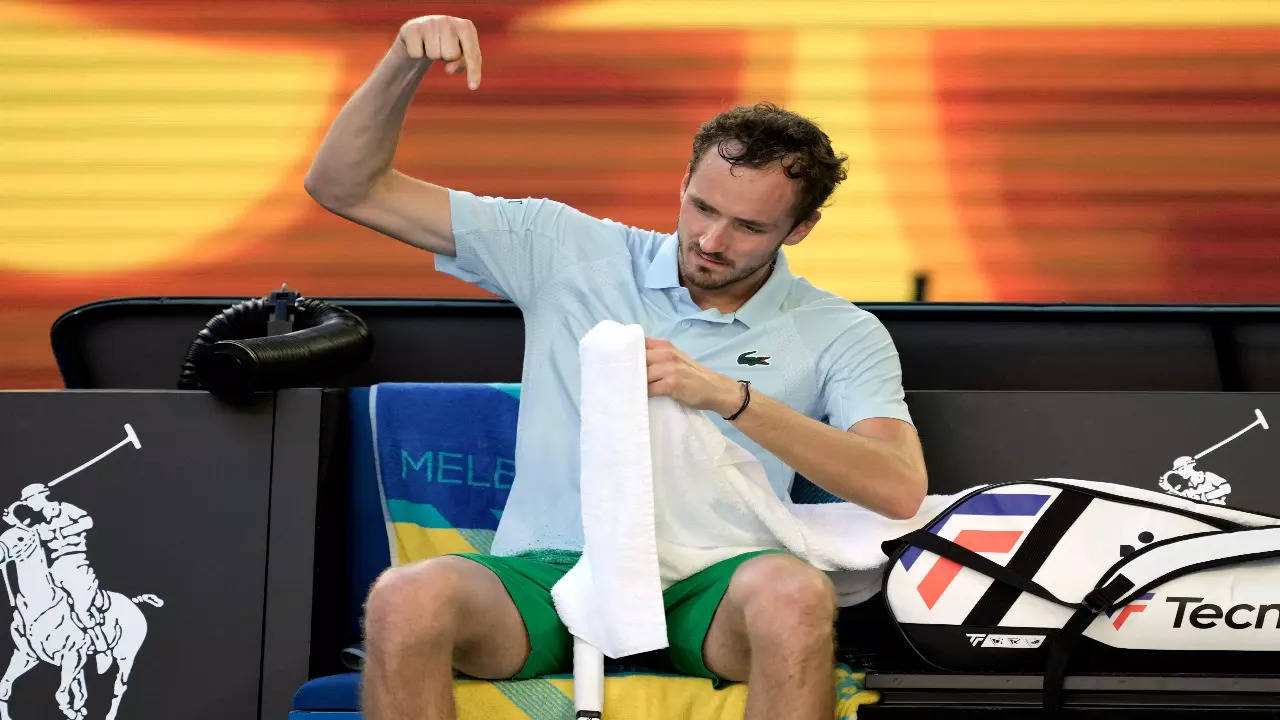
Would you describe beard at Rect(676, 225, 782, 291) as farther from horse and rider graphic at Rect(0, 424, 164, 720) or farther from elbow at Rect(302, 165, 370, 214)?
horse and rider graphic at Rect(0, 424, 164, 720)

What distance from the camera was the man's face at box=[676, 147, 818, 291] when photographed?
2.01 m

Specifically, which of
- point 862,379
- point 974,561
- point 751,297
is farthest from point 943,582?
point 751,297

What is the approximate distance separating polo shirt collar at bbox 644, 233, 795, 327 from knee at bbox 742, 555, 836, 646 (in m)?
0.58

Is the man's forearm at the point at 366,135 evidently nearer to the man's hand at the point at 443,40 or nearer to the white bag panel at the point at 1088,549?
the man's hand at the point at 443,40

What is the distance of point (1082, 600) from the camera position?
1.77m

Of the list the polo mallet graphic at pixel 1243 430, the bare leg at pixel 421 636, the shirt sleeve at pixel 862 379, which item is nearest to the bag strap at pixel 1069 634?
the shirt sleeve at pixel 862 379

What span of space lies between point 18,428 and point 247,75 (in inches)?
59.8

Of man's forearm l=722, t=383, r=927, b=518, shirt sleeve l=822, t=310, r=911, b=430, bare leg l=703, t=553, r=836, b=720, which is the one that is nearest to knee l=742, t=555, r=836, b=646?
bare leg l=703, t=553, r=836, b=720

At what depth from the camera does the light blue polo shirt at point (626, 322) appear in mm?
2045

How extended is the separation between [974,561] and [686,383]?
527 mm

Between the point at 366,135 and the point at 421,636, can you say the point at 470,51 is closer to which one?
the point at 366,135

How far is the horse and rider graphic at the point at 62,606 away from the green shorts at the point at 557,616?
67cm

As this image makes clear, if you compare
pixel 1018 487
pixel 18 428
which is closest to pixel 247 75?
pixel 18 428

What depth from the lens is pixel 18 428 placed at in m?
2.04
